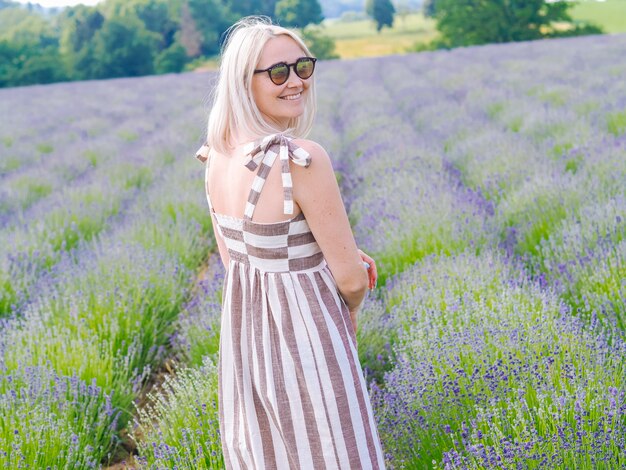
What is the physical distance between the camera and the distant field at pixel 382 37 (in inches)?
1911

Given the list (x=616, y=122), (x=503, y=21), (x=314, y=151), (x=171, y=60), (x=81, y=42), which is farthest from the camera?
(x=81, y=42)

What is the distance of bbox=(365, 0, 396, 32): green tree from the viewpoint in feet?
221

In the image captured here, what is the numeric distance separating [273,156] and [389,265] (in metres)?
2.22

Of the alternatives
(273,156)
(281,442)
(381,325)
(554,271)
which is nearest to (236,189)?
(273,156)

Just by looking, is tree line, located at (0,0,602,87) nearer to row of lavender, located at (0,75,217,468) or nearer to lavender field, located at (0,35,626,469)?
row of lavender, located at (0,75,217,468)

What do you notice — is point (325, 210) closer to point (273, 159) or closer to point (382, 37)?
point (273, 159)

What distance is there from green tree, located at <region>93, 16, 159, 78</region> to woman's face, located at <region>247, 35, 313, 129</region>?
41.2 metres

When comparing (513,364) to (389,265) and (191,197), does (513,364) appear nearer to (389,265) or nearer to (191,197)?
(389,265)

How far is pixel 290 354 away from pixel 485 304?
132 centimetres

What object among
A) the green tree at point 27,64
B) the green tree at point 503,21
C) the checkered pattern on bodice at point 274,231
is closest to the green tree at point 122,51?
the green tree at point 27,64

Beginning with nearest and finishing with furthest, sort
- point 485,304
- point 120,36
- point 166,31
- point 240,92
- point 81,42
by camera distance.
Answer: point 240,92 < point 485,304 < point 120,36 < point 81,42 < point 166,31

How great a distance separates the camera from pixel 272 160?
1.57m

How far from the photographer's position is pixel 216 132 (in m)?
1.73

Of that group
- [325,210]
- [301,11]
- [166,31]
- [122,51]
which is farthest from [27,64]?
[325,210]
